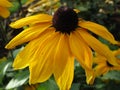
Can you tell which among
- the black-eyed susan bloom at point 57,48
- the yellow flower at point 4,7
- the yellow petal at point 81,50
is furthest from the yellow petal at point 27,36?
the yellow flower at point 4,7

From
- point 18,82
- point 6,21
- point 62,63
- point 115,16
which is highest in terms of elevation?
point 62,63

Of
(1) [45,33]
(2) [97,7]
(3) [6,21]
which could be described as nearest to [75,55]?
(1) [45,33]

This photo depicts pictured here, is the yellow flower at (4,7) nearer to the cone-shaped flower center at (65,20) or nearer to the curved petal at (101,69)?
the cone-shaped flower center at (65,20)

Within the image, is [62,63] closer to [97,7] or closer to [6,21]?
[6,21]

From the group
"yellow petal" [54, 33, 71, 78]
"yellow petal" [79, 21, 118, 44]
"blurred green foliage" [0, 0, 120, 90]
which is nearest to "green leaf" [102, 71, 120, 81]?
"blurred green foliage" [0, 0, 120, 90]

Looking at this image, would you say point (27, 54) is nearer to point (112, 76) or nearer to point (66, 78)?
point (66, 78)

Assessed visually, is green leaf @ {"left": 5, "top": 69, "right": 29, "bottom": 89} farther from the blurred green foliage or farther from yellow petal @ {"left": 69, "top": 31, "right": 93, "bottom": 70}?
yellow petal @ {"left": 69, "top": 31, "right": 93, "bottom": 70}
